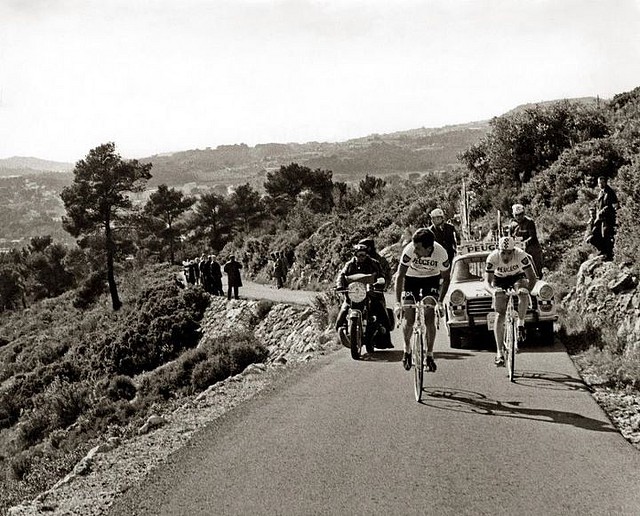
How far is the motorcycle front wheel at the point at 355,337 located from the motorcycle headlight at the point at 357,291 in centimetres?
37

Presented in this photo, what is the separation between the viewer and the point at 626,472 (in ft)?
18.5

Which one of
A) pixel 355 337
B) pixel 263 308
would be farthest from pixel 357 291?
pixel 263 308

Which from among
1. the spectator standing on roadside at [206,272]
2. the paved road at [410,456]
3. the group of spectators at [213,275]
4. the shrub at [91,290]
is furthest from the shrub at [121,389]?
the shrub at [91,290]

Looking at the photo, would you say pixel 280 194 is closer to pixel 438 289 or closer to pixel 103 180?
pixel 103 180

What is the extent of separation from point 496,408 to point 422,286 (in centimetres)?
160

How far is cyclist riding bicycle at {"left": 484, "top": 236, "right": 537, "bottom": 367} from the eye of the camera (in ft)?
29.4

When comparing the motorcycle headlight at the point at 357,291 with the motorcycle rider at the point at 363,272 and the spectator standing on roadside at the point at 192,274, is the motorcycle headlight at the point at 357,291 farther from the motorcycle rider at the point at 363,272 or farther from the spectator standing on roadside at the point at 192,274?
the spectator standing on roadside at the point at 192,274

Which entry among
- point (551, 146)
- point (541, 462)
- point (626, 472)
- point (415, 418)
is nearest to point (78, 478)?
point (415, 418)

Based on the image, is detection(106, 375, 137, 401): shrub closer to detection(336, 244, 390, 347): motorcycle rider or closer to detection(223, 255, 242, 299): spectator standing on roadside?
detection(223, 255, 242, 299): spectator standing on roadside

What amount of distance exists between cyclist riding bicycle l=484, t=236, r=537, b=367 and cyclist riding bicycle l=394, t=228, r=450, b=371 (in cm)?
98

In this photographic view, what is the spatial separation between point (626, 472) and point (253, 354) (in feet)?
41.3

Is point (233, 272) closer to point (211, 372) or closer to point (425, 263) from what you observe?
point (211, 372)

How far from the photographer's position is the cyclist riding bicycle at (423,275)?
8.41 meters

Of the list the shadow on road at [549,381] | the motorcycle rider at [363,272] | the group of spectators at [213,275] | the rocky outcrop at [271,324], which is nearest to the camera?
the shadow on road at [549,381]
